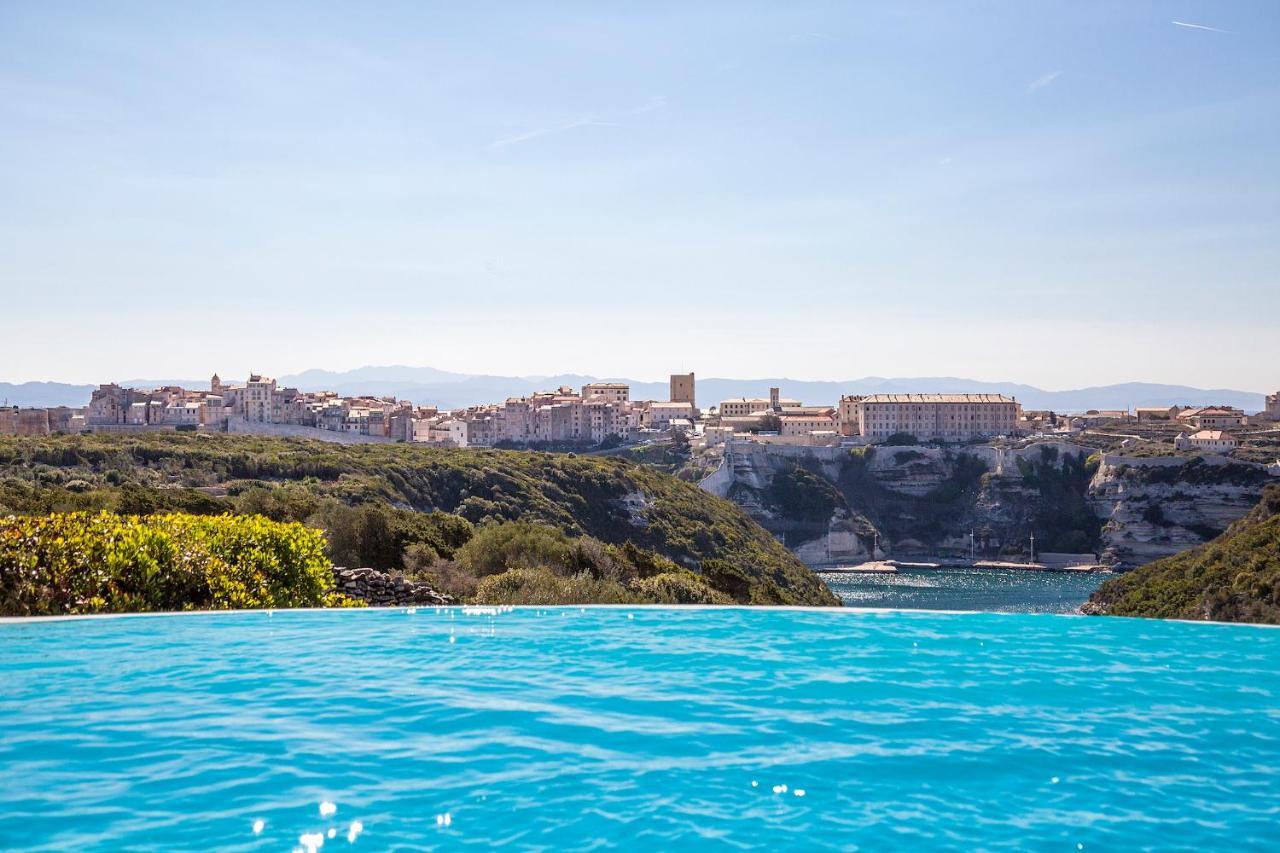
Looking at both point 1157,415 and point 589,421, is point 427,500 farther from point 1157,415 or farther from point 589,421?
point 1157,415

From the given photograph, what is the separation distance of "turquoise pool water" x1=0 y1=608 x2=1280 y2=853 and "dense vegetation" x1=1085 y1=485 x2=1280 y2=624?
39.0 ft

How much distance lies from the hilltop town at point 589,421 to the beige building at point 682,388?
23.5 metres

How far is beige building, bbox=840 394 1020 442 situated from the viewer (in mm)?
126500

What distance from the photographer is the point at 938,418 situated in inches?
5020

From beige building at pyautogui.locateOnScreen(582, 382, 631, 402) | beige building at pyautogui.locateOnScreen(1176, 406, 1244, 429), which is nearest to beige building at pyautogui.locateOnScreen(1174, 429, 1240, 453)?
beige building at pyautogui.locateOnScreen(1176, 406, 1244, 429)

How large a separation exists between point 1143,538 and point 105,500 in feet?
308

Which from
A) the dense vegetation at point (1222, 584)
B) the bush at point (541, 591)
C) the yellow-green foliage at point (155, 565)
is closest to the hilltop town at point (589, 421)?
the dense vegetation at point (1222, 584)

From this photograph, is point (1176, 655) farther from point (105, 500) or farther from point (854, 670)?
point (105, 500)

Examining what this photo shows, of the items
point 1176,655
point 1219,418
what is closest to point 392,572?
point 1176,655

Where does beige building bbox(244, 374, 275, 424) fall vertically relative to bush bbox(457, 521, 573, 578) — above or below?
above

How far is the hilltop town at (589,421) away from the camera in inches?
4432

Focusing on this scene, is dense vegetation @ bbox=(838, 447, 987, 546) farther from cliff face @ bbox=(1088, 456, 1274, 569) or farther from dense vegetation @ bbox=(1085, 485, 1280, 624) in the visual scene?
dense vegetation @ bbox=(1085, 485, 1280, 624)

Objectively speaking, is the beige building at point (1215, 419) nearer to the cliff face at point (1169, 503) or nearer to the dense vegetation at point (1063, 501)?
the dense vegetation at point (1063, 501)

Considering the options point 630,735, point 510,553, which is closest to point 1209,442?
point 510,553
